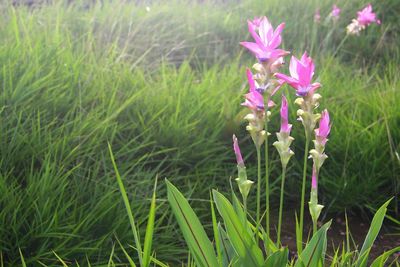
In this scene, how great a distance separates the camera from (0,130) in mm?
1879

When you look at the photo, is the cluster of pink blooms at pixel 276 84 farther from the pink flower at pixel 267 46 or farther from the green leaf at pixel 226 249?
the green leaf at pixel 226 249

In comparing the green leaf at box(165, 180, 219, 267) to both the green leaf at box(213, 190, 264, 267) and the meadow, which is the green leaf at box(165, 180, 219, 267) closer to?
the green leaf at box(213, 190, 264, 267)

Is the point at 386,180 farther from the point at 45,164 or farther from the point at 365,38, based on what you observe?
the point at 365,38

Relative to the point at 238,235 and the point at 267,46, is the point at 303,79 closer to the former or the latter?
the point at 267,46

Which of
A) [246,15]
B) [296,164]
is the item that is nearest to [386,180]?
[296,164]

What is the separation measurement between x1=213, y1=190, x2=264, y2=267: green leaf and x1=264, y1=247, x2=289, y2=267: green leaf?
24 mm

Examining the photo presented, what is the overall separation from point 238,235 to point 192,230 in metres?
0.09

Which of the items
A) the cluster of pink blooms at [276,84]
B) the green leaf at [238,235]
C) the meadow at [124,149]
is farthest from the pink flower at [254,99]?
the meadow at [124,149]

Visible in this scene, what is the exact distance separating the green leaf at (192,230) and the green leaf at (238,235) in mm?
53

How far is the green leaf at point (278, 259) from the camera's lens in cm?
107

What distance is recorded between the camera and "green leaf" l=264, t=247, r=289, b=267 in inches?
42.2

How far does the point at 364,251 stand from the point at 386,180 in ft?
4.17

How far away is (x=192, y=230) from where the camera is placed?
110 centimetres

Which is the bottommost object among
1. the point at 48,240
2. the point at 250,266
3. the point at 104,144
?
the point at 48,240
